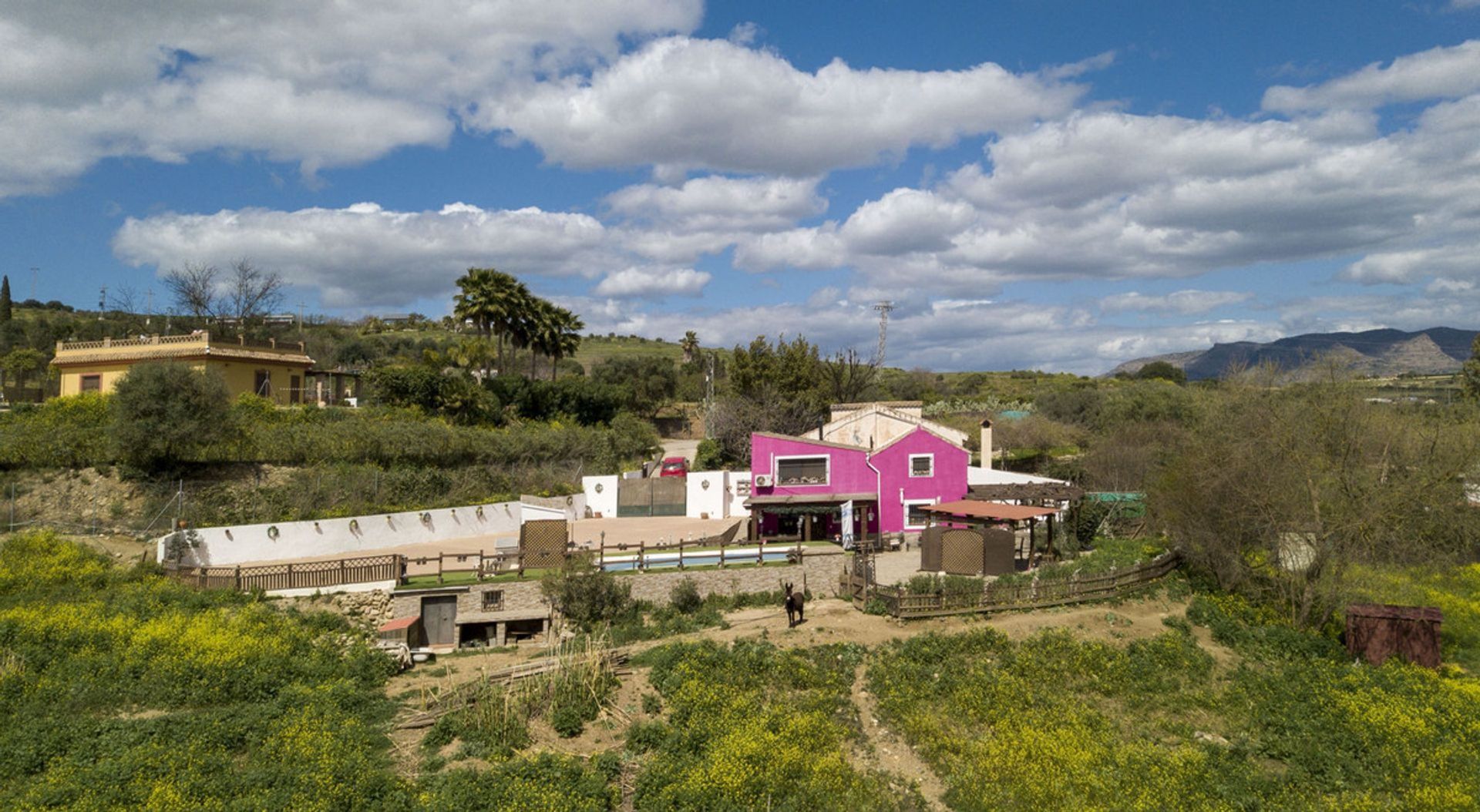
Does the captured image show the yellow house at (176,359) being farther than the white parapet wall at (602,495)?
No

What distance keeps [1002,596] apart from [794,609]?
6161 mm

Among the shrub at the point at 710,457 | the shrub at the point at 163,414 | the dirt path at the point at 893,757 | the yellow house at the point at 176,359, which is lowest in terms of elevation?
the dirt path at the point at 893,757

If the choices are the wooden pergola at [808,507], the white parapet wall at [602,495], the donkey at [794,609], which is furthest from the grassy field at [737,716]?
the white parapet wall at [602,495]

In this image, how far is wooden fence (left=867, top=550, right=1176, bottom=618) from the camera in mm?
23438

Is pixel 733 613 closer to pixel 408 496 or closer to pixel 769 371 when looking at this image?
pixel 408 496

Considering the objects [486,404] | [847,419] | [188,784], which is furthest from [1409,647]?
[486,404]

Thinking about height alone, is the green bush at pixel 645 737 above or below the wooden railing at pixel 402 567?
below

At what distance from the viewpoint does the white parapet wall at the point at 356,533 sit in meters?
28.2

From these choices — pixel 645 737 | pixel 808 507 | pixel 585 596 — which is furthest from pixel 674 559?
pixel 645 737

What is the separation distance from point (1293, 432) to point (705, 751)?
→ 788 inches

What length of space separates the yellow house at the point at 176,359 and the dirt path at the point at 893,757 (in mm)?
34166

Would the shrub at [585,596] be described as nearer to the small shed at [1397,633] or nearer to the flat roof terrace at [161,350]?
the small shed at [1397,633]

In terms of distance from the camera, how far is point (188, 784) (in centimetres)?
1439

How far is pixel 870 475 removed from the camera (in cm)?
3669
